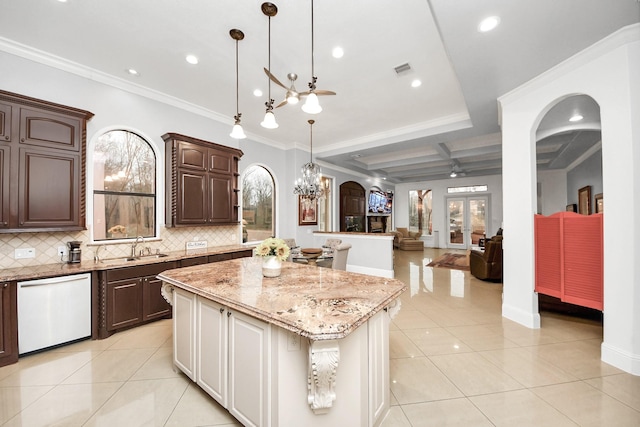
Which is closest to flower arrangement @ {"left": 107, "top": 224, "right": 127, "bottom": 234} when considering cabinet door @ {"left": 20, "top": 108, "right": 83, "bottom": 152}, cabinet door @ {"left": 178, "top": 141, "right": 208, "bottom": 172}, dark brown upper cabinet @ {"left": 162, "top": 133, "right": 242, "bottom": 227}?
dark brown upper cabinet @ {"left": 162, "top": 133, "right": 242, "bottom": 227}

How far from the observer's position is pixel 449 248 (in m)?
10.9

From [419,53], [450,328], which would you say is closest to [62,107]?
[419,53]

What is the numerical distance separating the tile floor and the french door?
7.79m

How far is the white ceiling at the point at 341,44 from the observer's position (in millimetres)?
2227

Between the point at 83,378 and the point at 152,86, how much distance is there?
367 centimetres

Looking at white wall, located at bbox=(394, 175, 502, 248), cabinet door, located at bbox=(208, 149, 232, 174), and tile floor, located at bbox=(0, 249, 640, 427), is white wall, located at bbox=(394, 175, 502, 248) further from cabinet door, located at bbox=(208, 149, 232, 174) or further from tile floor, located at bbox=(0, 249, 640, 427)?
cabinet door, located at bbox=(208, 149, 232, 174)

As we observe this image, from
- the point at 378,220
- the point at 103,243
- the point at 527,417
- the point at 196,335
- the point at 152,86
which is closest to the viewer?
the point at 527,417

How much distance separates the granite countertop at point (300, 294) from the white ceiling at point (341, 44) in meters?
2.37

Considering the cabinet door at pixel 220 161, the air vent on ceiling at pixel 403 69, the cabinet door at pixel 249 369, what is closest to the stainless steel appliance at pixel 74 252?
the cabinet door at pixel 220 161

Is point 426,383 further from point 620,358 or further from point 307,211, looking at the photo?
point 307,211

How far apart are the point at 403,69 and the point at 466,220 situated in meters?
9.25

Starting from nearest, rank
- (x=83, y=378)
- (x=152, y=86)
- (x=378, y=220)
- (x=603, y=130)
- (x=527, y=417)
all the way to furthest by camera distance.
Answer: (x=527, y=417), (x=83, y=378), (x=603, y=130), (x=152, y=86), (x=378, y=220)

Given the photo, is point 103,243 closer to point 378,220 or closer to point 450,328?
point 450,328

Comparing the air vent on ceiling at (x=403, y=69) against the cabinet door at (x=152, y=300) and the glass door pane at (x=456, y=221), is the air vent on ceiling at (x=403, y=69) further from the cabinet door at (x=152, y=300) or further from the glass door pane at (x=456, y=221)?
the glass door pane at (x=456, y=221)
